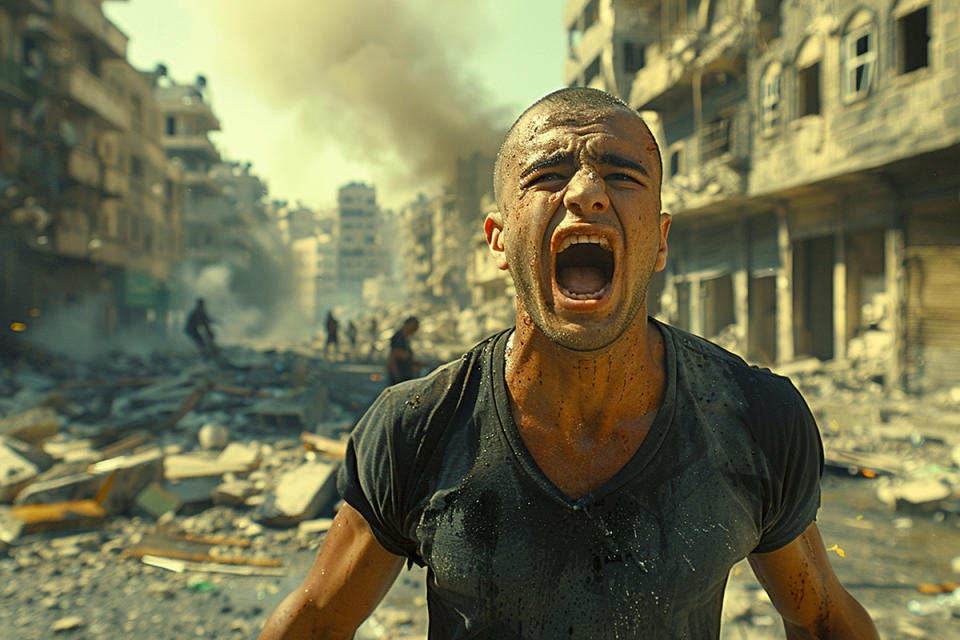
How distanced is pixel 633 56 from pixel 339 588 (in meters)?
27.2

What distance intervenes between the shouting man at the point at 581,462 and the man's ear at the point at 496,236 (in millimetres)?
14

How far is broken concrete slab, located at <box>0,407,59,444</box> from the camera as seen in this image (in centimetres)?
858

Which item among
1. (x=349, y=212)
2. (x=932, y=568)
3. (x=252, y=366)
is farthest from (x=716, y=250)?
(x=349, y=212)

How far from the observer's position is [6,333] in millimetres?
20844

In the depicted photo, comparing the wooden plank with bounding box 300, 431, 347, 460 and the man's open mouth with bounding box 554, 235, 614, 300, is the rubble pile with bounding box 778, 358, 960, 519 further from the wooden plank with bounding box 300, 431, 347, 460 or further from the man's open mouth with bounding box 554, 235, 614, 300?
the man's open mouth with bounding box 554, 235, 614, 300

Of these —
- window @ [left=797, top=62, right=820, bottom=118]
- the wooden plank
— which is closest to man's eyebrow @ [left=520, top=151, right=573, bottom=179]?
the wooden plank

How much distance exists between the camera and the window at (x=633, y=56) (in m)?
25.2

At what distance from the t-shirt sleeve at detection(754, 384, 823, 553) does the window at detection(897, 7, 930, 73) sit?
47.7 ft

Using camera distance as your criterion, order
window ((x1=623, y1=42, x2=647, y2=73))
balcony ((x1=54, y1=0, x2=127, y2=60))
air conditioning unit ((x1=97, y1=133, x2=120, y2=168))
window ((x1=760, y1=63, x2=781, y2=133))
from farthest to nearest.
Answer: air conditioning unit ((x1=97, y1=133, x2=120, y2=168))
window ((x1=623, y1=42, x2=647, y2=73))
balcony ((x1=54, y1=0, x2=127, y2=60))
window ((x1=760, y1=63, x2=781, y2=133))

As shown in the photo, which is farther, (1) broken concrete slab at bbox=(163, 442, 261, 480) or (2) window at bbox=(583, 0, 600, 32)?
(2) window at bbox=(583, 0, 600, 32)

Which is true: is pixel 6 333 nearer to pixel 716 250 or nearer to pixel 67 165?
pixel 67 165

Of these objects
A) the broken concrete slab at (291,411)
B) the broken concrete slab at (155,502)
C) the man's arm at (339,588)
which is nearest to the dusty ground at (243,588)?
the broken concrete slab at (155,502)

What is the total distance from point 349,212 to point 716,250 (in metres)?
77.7

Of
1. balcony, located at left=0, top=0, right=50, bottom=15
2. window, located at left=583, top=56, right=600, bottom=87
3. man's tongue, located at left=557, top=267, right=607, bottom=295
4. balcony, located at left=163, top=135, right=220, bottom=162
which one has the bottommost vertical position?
man's tongue, located at left=557, top=267, right=607, bottom=295
